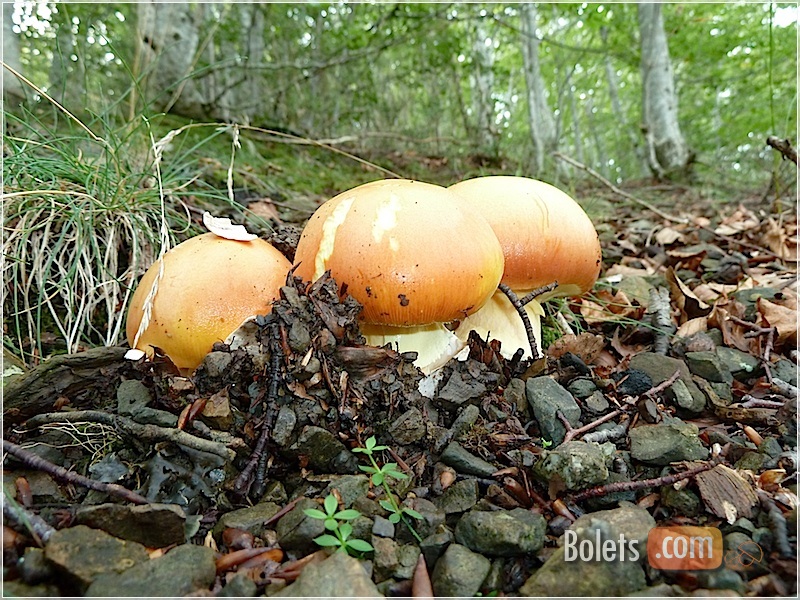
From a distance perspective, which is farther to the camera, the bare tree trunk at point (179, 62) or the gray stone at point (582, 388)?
the bare tree trunk at point (179, 62)

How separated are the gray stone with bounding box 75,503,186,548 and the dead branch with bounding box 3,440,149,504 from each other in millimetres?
62

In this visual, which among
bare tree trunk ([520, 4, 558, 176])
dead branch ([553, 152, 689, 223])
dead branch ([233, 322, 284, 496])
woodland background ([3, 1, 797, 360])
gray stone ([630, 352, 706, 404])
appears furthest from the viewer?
bare tree trunk ([520, 4, 558, 176])

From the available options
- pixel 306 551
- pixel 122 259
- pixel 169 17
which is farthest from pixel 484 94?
pixel 306 551

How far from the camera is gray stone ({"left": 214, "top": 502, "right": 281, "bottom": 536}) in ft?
4.76

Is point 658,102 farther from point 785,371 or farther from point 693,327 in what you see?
point 785,371

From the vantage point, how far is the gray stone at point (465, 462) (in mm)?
1653

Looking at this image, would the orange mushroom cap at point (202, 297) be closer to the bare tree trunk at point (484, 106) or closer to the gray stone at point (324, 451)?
the gray stone at point (324, 451)

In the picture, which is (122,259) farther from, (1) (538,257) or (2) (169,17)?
(2) (169,17)

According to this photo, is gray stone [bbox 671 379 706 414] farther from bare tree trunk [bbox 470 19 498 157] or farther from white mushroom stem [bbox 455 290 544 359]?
bare tree trunk [bbox 470 19 498 157]

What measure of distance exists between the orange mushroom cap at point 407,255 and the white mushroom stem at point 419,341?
183 mm

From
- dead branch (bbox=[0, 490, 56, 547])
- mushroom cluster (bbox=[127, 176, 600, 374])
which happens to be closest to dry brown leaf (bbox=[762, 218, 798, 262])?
mushroom cluster (bbox=[127, 176, 600, 374])

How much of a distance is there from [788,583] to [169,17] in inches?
261

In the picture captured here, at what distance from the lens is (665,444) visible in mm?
1693

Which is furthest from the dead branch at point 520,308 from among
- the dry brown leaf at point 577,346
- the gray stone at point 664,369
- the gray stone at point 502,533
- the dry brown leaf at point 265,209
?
the dry brown leaf at point 265,209
